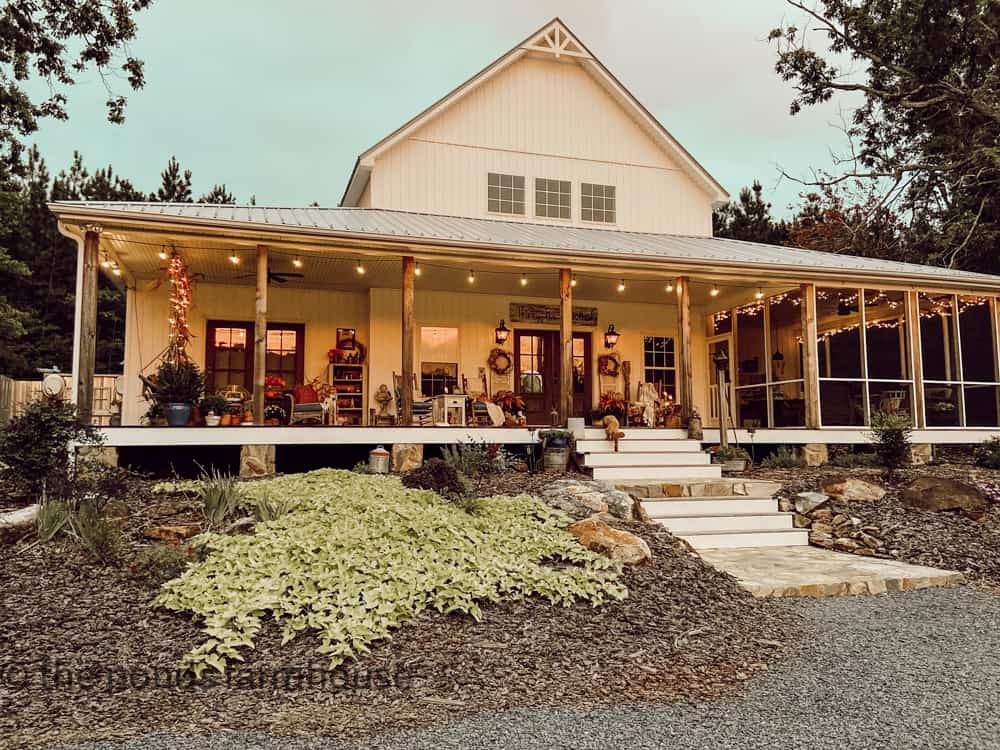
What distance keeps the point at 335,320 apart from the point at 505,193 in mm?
3832

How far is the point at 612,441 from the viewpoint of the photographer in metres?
9.44

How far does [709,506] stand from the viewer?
7.78 m

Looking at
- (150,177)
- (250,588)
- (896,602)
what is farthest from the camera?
(150,177)

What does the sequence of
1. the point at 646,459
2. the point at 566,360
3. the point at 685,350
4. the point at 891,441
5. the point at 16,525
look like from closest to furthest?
the point at 16,525 → the point at 891,441 → the point at 646,459 → the point at 566,360 → the point at 685,350

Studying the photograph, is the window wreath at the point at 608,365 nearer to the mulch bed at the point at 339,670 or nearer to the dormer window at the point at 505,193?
the dormer window at the point at 505,193

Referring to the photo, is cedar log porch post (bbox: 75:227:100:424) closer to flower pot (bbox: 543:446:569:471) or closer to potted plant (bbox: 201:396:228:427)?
potted plant (bbox: 201:396:228:427)

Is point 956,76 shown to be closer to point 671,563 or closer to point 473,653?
point 671,563

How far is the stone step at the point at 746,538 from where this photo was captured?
7121mm

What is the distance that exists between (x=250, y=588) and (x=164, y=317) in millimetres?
8365

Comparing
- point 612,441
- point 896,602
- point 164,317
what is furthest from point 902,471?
point 164,317

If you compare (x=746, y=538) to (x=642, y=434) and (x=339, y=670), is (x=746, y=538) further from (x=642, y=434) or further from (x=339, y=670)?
(x=339, y=670)

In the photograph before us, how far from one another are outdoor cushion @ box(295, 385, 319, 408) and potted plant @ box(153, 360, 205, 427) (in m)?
2.61

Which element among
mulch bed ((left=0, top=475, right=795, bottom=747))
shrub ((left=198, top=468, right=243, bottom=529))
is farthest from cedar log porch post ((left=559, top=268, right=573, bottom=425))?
mulch bed ((left=0, top=475, right=795, bottom=747))

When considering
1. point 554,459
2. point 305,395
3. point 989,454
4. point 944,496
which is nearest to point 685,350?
point 554,459
